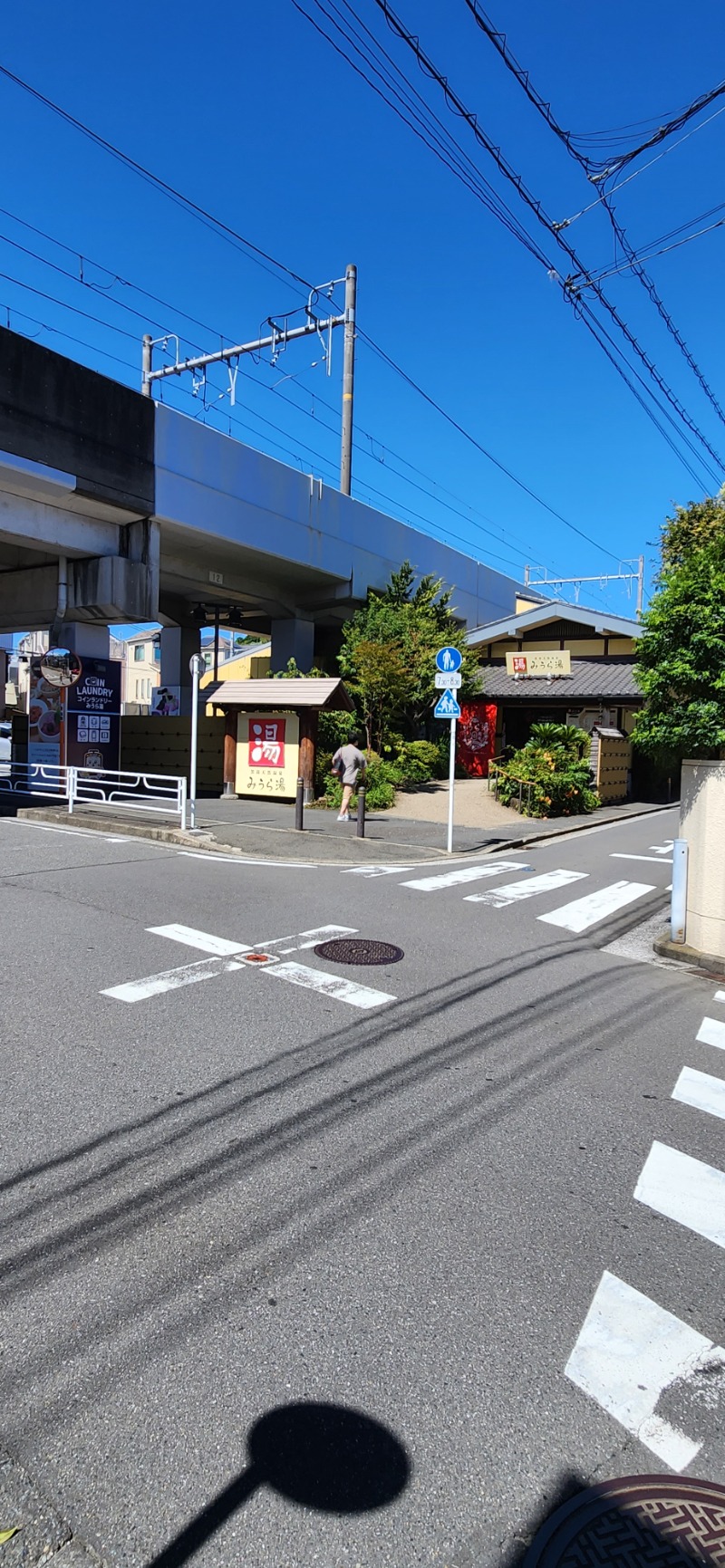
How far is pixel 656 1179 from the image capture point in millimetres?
3600

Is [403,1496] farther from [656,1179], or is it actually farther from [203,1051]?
[203,1051]

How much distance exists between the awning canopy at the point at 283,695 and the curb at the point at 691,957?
466 inches

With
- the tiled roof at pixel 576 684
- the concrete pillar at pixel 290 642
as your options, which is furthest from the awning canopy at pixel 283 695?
the concrete pillar at pixel 290 642

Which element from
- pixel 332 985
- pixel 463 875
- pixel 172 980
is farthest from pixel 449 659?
pixel 172 980

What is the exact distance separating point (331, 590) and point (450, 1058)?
81.0 ft

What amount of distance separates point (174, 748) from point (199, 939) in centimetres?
1758

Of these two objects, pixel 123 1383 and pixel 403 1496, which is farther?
pixel 123 1383

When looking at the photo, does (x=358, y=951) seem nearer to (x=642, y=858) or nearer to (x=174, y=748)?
(x=642, y=858)

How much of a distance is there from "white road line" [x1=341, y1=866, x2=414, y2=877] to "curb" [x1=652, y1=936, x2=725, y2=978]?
14.3 ft

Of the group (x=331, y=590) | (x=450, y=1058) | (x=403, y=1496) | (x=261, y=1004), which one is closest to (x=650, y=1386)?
(x=403, y=1496)

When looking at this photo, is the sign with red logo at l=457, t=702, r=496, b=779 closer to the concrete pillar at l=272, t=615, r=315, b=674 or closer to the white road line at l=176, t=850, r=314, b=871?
the concrete pillar at l=272, t=615, r=315, b=674

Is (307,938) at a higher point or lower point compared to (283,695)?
lower

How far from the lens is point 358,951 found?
7.12 meters

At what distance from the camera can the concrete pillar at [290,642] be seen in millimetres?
30125
